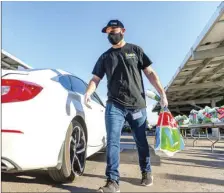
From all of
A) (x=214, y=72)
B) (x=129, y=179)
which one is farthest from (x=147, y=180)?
(x=214, y=72)

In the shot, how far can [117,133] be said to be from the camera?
315 cm

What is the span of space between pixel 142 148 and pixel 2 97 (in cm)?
162

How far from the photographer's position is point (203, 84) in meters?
20.9

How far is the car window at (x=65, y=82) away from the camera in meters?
3.42

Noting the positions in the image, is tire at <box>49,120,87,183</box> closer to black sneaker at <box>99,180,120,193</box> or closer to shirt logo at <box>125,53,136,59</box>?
black sneaker at <box>99,180,120,193</box>

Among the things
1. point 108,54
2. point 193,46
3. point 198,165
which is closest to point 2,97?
point 108,54

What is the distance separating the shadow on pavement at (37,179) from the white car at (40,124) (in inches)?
3.9

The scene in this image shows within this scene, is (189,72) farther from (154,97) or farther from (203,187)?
(203,187)

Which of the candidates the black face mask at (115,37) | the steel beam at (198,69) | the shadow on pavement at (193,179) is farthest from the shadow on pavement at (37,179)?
the steel beam at (198,69)

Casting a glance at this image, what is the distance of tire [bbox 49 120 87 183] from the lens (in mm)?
3112

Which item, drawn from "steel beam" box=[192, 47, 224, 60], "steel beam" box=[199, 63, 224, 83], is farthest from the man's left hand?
"steel beam" box=[199, 63, 224, 83]

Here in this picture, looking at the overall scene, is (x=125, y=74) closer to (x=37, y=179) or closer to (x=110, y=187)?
(x=110, y=187)

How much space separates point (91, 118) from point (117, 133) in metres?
1.03

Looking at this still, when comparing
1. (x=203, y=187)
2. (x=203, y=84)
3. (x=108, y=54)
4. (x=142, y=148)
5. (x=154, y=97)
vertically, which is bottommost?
(x=203, y=187)
